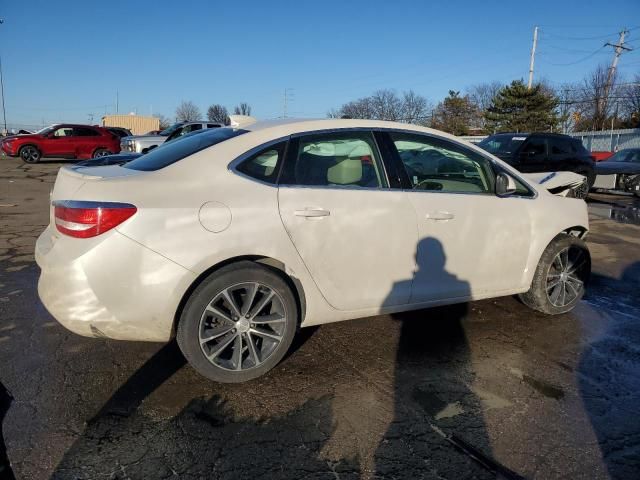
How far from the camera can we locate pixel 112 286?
2.83 meters

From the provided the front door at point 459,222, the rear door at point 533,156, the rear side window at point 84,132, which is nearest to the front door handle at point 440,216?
the front door at point 459,222

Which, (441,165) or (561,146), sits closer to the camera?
(441,165)

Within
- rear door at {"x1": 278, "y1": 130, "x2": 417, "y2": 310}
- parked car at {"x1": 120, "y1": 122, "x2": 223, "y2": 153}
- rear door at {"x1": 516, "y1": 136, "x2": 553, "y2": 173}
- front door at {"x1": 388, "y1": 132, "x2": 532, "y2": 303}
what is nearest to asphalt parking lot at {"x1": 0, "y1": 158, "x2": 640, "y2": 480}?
front door at {"x1": 388, "y1": 132, "x2": 532, "y2": 303}

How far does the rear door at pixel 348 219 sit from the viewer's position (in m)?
3.24

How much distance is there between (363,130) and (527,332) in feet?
7.26

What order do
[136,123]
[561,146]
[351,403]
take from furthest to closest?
[136,123] → [561,146] → [351,403]

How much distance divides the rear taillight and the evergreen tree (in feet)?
170

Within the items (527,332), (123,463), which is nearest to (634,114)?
(527,332)

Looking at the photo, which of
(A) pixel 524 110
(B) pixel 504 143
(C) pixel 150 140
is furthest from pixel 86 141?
(A) pixel 524 110

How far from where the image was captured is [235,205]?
3.03m

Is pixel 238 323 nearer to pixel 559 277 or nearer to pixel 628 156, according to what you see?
pixel 559 277

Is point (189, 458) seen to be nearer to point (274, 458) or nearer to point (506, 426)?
point (274, 458)

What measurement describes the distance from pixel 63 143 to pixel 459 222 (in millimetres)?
21648

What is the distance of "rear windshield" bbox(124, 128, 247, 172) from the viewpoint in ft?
10.8
